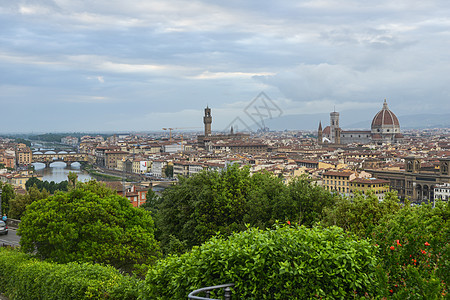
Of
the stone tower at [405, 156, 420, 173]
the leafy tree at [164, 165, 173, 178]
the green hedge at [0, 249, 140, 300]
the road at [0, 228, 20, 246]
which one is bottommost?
the leafy tree at [164, 165, 173, 178]

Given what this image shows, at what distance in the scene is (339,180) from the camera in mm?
37938

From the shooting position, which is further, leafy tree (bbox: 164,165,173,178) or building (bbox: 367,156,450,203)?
leafy tree (bbox: 164,165,173,178)

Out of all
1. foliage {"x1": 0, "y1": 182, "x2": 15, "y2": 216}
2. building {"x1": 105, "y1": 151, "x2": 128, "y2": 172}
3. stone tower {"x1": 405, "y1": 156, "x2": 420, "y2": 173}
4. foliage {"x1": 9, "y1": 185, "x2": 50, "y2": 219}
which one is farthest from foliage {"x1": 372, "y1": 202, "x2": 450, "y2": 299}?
building {"x1": 105, "y1": 151, "x2": 128, "y2": 172}

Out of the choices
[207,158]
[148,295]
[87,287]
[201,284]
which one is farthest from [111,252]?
[207,158]

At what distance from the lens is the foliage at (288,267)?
4008 millimetres

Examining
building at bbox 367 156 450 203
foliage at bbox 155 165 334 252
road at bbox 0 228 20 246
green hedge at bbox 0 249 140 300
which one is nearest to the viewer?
green hedge at bbox 0 249 140 300

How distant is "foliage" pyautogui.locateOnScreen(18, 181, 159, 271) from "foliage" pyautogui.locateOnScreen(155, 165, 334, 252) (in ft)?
4.21

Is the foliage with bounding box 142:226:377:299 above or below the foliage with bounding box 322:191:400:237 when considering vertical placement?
above

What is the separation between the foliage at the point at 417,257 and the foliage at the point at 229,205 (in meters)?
5.80

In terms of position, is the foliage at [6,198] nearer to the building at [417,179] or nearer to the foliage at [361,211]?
the foliage at [361,211]

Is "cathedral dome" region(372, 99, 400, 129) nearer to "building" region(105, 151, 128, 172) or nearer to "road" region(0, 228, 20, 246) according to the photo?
"building" region(105, 151, 128, 172)

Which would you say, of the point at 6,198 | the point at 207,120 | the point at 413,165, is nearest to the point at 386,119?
the point at 207,120

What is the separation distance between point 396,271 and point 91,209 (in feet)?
21.9

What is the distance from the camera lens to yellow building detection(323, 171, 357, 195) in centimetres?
3740
